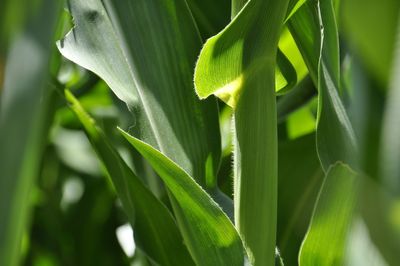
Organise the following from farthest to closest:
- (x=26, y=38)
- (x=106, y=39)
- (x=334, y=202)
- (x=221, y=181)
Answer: (x=221, y=181)
(x=106, y=39)
(x=334, y=202)
(x=26, y=38)

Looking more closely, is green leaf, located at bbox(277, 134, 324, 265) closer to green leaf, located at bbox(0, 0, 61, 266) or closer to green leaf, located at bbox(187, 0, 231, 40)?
green leaf, located at bbox(187, 0, 231, 40)

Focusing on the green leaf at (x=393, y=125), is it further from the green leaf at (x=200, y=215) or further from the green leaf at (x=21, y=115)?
the green leaf at (x=200, y=215)

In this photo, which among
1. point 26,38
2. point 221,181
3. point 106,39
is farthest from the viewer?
point 221,181

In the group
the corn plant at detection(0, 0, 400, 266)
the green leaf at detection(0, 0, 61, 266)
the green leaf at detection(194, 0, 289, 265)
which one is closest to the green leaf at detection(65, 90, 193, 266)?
the corn plant at detection(0, 0, 400, 266)

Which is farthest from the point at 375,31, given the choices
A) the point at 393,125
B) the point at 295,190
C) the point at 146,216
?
the point at 295,190

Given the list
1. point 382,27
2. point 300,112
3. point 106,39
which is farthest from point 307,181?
point 382,27

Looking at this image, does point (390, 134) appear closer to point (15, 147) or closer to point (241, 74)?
point (15, 147)
